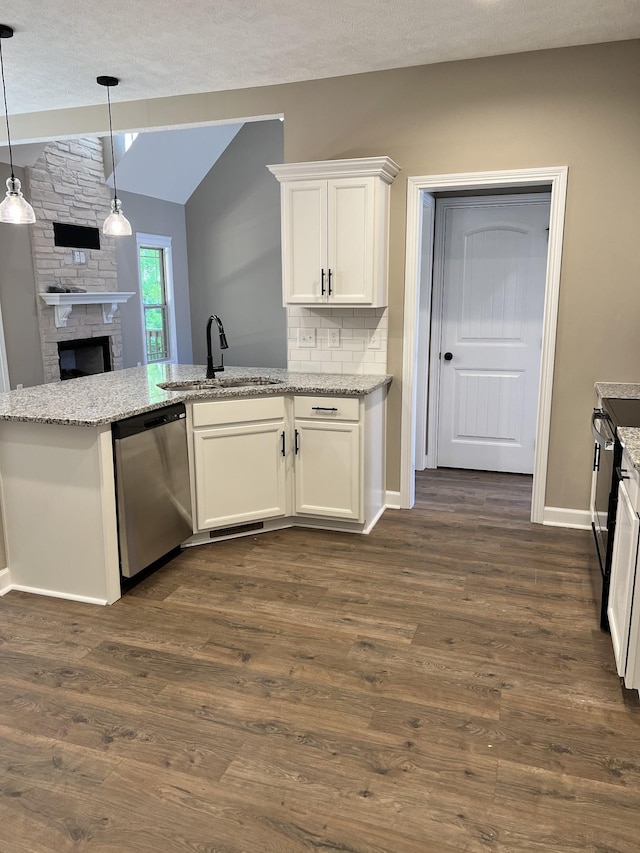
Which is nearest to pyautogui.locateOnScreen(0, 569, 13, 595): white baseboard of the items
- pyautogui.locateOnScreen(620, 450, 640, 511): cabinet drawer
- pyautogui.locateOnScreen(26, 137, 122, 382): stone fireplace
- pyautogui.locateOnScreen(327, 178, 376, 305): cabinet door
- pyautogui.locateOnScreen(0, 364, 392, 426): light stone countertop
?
pyautogui.locateOnScreen(0, 364, 392, 426): light stone countertop

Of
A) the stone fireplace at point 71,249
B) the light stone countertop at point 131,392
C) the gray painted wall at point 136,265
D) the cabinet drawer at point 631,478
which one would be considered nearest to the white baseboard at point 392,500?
the light stone countertop at point 131,392

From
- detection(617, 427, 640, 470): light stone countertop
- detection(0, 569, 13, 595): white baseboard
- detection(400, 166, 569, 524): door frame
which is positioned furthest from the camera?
detection(400, 166, 569, 524): door frame

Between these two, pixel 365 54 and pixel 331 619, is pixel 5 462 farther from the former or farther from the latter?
pixel 365 54

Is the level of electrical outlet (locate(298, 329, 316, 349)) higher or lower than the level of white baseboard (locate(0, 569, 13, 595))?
higher

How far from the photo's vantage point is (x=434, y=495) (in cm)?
449

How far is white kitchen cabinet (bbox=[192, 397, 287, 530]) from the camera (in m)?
3.50

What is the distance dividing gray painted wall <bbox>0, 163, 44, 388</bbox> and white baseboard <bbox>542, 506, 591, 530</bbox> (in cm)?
478

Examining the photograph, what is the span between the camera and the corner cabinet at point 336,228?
3652mm

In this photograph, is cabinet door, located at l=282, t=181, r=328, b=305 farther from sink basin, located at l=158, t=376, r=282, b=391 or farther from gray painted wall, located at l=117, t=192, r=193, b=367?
gray painted wall, located at l=117, t=192, r=193, b=367

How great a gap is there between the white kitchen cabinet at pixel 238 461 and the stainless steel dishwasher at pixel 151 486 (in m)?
0.10

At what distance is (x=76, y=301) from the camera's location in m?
6.27

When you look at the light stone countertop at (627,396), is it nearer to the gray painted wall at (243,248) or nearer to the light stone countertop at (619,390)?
the light stone countertop at (619,390)

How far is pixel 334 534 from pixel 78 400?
164cm

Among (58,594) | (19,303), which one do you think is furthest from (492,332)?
(19,303)
